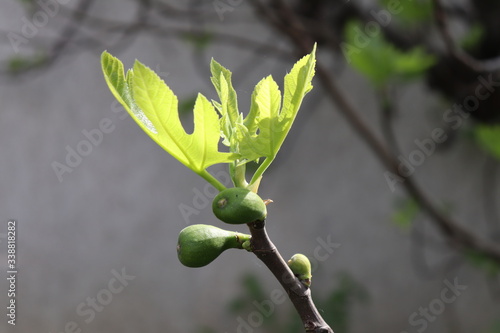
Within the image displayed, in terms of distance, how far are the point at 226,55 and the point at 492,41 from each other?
1.09 metres

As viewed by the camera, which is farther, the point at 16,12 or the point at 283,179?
the point at 283,179

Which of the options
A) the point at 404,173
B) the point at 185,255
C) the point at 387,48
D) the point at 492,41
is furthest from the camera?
the point at 492,41

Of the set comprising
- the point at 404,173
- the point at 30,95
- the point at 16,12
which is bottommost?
the point at 30,95

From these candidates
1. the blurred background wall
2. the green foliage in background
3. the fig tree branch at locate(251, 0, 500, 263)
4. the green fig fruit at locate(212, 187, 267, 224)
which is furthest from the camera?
the blurred background wall

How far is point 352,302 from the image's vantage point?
2.55 meters

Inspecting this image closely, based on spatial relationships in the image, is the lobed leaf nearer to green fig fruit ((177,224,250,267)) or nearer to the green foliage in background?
green fig fruit ((177,224,250,267))

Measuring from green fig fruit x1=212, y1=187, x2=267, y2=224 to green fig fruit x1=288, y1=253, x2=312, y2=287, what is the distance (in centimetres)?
4

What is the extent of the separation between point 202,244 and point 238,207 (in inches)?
1.5

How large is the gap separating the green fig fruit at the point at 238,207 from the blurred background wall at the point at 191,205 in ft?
6.88

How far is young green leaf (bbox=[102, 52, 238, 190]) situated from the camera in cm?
31

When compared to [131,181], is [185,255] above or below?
above

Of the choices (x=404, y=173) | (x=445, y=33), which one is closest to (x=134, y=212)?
(x=404, y=173)

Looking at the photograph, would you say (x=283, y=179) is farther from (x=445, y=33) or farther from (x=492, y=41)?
(x=445, y=33)

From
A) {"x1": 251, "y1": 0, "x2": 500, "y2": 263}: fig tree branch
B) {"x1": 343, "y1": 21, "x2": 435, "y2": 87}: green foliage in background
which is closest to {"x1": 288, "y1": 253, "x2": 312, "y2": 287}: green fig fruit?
{"x1": 343, "y1": 21, "x2": 435, "y2": 87}: green foliage in background
